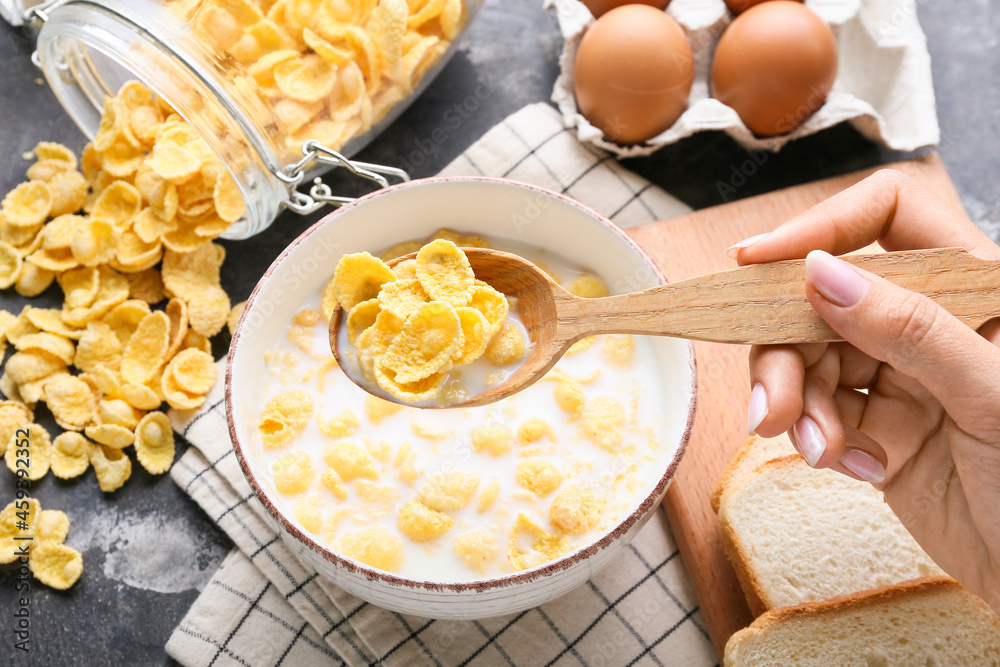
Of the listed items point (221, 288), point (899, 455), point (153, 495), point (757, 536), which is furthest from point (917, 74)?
point (153, 495)

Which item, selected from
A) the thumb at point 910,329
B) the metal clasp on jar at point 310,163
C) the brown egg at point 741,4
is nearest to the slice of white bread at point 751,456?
the thumb at point 910,329

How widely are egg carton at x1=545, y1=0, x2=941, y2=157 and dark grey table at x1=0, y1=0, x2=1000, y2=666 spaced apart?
3.2 inches

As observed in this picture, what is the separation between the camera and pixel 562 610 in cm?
138

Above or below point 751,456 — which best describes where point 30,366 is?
above

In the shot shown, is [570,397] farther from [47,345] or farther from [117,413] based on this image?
[47,345]

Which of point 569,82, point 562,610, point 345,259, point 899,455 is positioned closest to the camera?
point 345,259

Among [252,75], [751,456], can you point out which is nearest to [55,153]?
[252,75]

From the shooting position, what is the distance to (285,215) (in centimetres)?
168

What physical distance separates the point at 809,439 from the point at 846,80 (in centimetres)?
104

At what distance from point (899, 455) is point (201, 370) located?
1.28 m

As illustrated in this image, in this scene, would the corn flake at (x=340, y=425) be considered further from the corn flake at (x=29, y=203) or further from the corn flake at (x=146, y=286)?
the corn flake at (x=29, y=203)

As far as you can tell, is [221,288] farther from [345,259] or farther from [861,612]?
[861,612]

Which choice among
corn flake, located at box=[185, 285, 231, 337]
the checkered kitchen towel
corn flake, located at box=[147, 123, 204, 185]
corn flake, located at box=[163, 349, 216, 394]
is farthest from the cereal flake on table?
corn flake, located at box=[147, 123, 204, 185]

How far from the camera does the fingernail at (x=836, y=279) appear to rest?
3.19 ft
